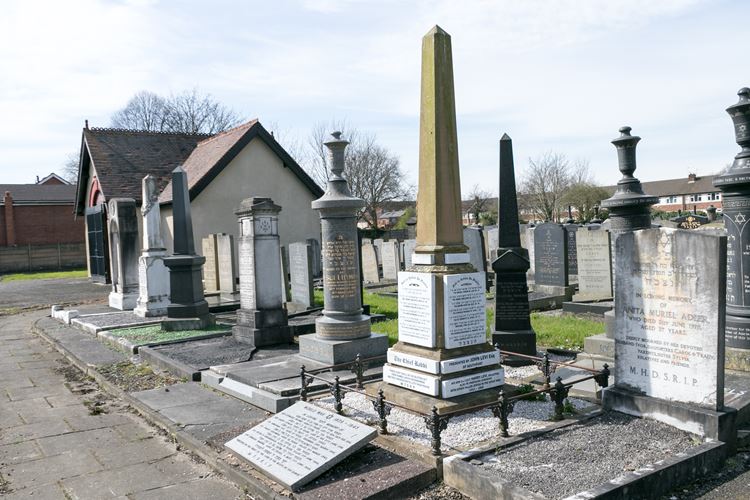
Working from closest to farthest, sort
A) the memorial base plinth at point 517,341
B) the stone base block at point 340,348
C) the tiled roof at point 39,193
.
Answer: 1. the stone base block at point 340,348
2. the memorial base plinth at point 517,341
3. the tiled roof at point 39,193

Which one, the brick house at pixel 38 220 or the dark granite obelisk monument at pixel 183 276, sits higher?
the brick house at pixel 38 220

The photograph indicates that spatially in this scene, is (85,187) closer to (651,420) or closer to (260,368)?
(260,368)

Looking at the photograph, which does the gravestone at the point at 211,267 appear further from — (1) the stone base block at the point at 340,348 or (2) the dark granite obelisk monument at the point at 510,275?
(2) the dark granite obelisk monument at the point at 510,275

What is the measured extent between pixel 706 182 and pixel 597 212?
39945mm

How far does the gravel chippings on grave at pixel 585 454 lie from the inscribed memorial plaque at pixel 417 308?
152 centimetres

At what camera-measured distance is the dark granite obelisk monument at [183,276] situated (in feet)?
42.6

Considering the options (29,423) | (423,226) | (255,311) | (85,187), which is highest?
(85,187)

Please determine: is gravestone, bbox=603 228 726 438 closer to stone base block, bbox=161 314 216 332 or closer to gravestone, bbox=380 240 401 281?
stone base block, bbox=161 314 216 332

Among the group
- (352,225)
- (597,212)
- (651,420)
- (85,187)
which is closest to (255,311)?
(352,225)

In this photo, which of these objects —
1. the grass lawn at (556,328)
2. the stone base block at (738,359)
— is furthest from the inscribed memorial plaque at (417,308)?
the stone base block at (738,359)

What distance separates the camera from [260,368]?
8586mm

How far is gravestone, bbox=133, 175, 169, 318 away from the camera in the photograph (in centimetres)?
1489

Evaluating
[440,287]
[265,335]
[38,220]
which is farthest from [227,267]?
[38,220]

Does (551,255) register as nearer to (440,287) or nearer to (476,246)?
(476,246)
